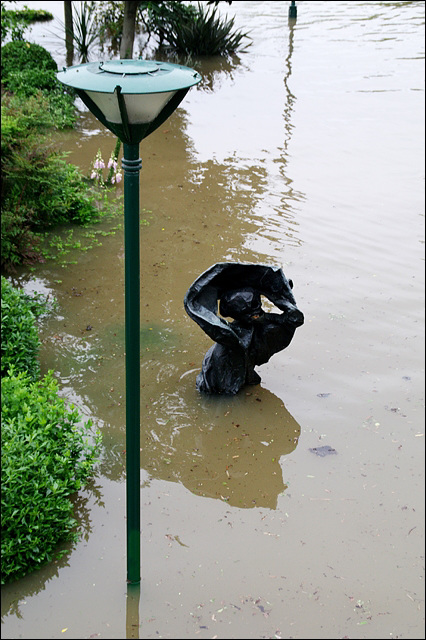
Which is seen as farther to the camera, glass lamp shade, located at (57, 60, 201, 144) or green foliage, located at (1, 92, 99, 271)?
green foliage, located at (1, 92, 99, 271)

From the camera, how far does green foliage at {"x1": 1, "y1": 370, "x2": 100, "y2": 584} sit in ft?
12.4

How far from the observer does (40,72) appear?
39.4 ft

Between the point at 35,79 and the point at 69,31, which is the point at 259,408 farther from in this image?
the point at 69,31

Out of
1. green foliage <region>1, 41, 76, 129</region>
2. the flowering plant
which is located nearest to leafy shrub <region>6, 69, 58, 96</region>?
green foliage <region>1, 41, 76, 129</region>

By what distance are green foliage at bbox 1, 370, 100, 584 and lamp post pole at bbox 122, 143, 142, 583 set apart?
52 cm

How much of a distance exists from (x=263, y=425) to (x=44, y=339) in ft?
6.92

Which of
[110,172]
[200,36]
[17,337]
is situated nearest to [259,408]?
[17,337]

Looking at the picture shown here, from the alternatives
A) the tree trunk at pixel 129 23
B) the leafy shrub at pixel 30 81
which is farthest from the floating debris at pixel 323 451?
the leafy shrub at pixel 30 81

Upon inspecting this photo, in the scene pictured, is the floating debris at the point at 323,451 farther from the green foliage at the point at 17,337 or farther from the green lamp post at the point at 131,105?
the green foliage at the point at 17,337

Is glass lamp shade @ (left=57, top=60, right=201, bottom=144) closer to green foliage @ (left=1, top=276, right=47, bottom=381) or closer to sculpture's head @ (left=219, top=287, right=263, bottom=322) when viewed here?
sculpture's head @ (left=219, top=287, right=263, bottom=322)

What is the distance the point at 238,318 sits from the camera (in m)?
5.16

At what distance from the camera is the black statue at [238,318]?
4898 millimetres

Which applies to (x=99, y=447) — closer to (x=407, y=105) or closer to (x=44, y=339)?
(x=44, y=339)

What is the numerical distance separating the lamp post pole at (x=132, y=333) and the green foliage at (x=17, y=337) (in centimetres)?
178
